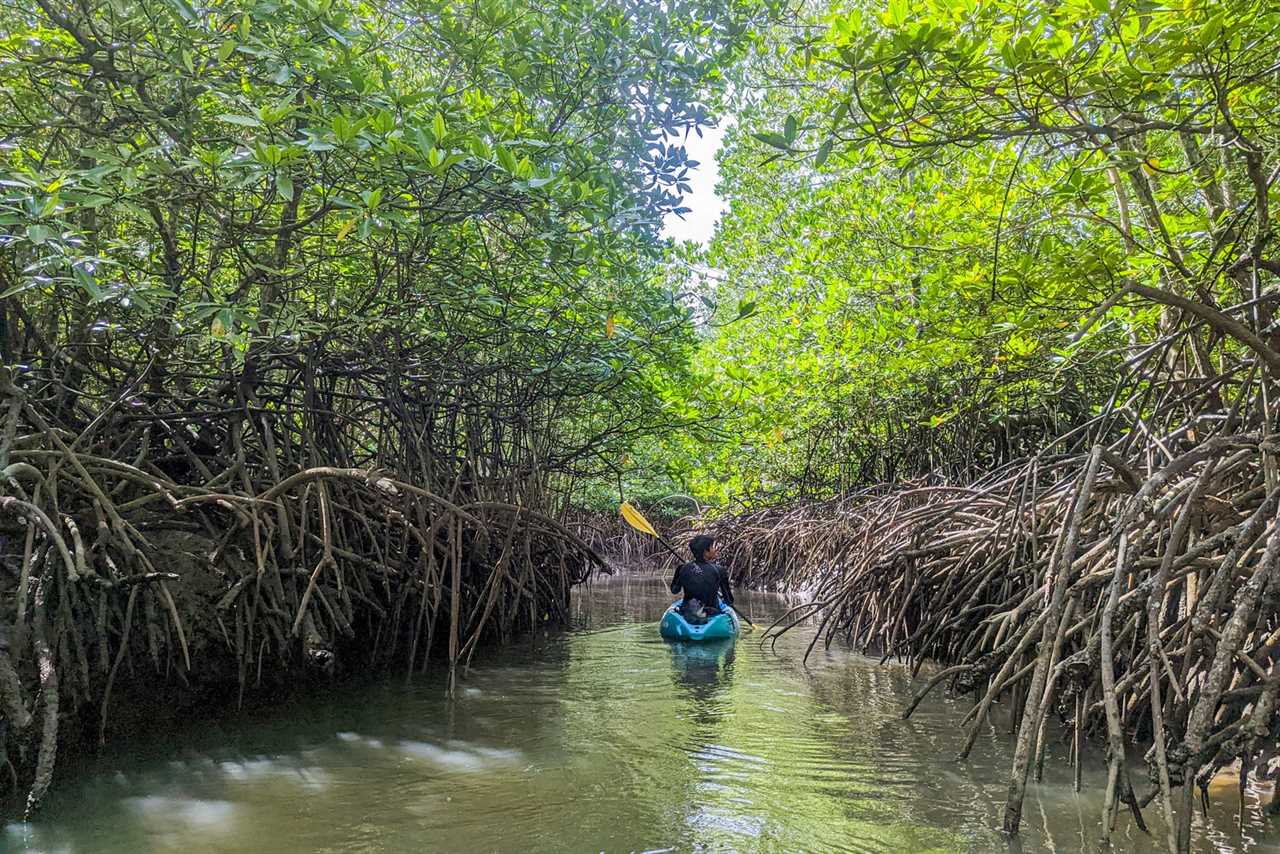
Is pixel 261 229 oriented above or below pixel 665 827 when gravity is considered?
above

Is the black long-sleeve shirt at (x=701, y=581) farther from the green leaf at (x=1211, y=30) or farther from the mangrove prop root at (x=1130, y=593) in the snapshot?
the green leaf at (x=1211, y=30)

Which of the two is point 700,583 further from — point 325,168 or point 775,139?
point 775,139

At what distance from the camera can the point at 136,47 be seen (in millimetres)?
3395

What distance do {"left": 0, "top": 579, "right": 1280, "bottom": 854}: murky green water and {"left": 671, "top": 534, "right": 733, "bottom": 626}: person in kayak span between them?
2102 millimetres

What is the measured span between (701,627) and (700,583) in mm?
500

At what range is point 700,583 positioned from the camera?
7.07 meters

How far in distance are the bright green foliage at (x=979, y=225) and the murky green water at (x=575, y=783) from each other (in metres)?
1.78

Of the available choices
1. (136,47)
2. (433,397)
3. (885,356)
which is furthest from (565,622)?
(136,47)

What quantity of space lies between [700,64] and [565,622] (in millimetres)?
5289

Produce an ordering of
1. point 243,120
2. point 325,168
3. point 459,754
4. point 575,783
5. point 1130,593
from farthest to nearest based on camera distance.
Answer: point 459,754
point 325,168
point 575,783
point 243,120
point 1130,593

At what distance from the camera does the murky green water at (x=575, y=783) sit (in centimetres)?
259

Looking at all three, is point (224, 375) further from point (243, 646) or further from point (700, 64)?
point (700, 64)

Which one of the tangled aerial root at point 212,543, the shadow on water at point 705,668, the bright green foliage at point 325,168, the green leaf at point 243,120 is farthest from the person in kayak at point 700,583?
the green leaf at point 243,120

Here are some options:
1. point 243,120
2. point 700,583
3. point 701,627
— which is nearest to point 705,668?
point 701,627
